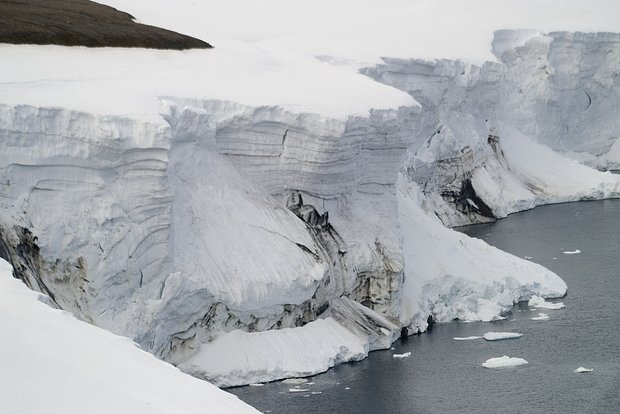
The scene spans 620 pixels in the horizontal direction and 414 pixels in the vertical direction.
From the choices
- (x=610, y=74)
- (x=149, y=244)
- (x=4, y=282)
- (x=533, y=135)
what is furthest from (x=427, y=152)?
(x=4, y=282)

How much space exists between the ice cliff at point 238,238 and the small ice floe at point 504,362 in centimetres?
297

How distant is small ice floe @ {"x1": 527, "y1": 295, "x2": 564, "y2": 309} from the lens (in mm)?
31031

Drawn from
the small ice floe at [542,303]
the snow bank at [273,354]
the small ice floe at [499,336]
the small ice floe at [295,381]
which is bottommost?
the small ice floe at [295,381]

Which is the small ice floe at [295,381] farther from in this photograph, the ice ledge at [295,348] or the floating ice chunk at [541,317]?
the floating ice chunk at [541,317]

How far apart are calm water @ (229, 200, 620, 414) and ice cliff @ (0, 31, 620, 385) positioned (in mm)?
780

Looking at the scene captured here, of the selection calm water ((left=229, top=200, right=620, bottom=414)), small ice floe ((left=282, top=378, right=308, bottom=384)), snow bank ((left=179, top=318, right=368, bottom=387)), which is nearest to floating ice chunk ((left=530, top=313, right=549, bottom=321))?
calm water ((left=229, top=200, right=620, bottom=414))

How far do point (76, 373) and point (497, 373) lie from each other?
14493 millimetres

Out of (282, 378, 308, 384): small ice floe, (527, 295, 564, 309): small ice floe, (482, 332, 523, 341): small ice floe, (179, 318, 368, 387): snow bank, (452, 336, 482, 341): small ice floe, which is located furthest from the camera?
(527, 295, 564, 309): small ice floe

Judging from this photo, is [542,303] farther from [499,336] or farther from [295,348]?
[295,348]

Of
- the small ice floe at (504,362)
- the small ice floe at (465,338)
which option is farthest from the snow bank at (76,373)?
the small ice floe at (465,338)

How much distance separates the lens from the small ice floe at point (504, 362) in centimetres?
2603

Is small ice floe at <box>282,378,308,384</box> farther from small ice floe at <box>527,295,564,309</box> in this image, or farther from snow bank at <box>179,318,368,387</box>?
small ice floe at <box>527,295,564,309</box>

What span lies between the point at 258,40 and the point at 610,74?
20.6 metres

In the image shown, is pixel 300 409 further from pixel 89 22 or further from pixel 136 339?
pixel 89 22
